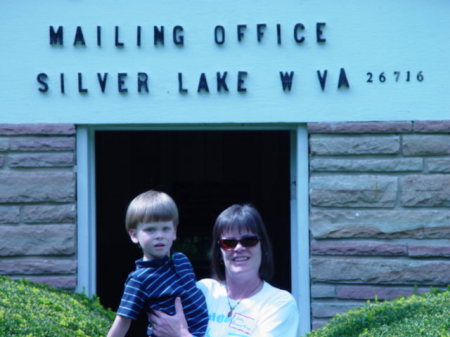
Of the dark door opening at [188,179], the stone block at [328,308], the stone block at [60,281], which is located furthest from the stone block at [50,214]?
the dark door opening at [188,179]

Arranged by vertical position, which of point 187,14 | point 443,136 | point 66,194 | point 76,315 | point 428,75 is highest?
point 187,14

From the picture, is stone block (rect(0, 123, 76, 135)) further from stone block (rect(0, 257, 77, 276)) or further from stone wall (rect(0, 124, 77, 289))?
stone block (rect(0, 257, 77, 276))

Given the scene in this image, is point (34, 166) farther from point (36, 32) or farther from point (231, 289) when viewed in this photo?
point (231, 289)

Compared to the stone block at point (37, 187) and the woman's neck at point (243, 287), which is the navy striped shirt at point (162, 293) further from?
the stone block at point (37, 187)

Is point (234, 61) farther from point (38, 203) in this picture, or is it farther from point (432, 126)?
point (38, 203)

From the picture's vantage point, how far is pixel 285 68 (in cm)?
572

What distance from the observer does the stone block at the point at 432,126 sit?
5656 millimetres

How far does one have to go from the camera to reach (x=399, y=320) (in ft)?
14.9

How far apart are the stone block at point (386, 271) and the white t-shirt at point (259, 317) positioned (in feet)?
7.14

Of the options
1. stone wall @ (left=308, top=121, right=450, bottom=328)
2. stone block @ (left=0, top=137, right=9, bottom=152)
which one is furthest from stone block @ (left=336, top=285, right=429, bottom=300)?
stone block @ (left=0, top=137, right=9, bottom=152)

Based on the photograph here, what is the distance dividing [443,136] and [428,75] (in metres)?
0.46

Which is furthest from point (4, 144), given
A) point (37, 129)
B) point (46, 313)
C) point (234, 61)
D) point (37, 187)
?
point (234, 61)

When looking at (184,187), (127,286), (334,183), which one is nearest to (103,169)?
(184,187)

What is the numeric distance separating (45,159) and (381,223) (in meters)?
2.47
